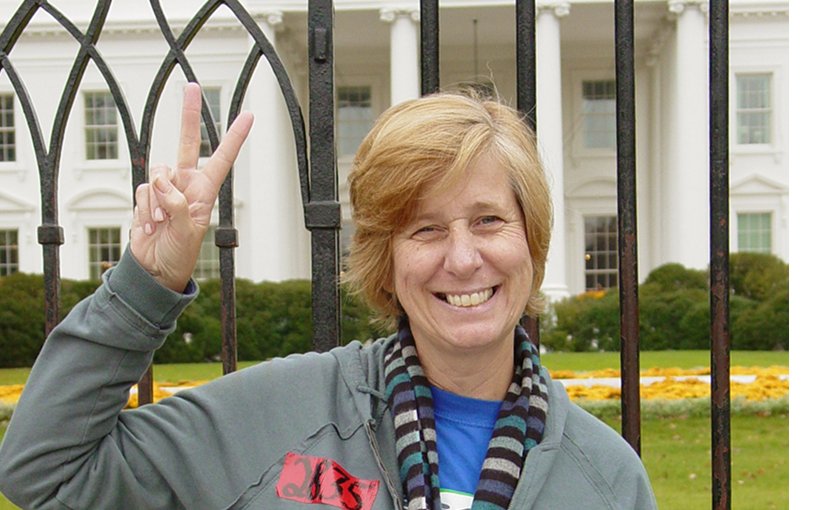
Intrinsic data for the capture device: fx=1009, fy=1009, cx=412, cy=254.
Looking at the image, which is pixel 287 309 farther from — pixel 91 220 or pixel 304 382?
pixel 304 382

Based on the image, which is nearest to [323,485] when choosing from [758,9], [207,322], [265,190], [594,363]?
[594,363]

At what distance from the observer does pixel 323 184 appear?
6.38 feet

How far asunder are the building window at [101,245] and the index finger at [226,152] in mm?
23449

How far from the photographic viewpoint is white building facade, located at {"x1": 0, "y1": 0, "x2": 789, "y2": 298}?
22484mm

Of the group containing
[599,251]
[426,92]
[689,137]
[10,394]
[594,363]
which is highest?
[689,137]

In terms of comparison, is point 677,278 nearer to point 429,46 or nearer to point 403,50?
point 403,50

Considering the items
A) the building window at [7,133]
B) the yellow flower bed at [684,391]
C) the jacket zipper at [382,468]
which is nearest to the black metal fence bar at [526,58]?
the jacket zipper at [382,468]

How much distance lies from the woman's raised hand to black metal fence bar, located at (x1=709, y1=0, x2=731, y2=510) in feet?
3.18

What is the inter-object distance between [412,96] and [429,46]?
19.8 metres

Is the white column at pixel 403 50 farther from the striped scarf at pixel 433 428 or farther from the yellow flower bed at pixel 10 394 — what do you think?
the striped scarf at pixel 433 428

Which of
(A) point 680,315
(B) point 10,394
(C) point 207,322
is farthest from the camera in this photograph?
(A) point 680,315

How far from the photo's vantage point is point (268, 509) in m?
1.57

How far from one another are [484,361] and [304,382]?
31cm
